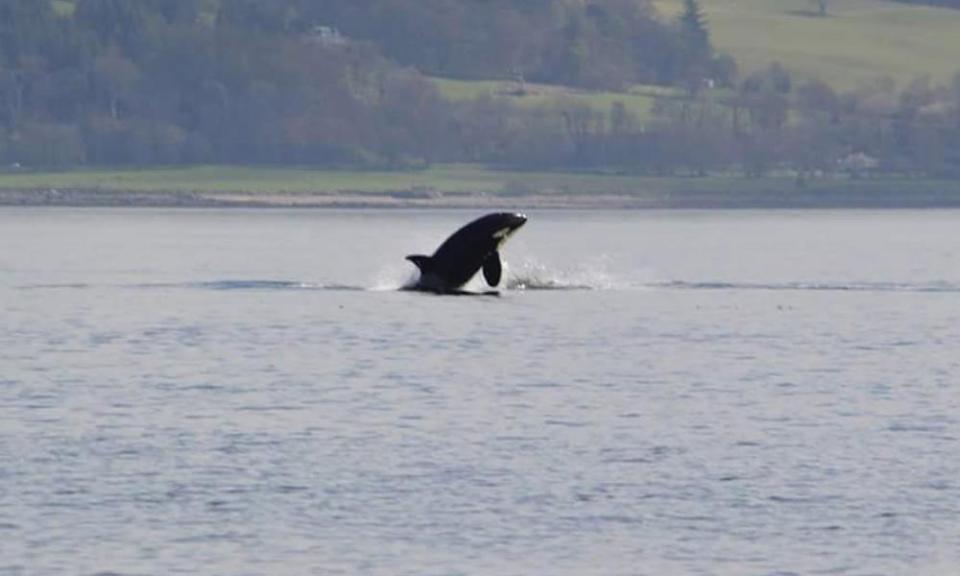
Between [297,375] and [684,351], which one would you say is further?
[684,351]

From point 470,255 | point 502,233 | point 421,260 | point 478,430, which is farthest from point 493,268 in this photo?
point 478,430

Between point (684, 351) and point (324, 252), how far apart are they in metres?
66.6

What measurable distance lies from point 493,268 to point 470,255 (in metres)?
0.88

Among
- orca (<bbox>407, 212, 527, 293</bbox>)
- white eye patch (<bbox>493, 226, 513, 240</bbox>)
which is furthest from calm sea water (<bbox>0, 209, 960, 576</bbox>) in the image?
white eye patch (<bbox>493, 226, 513, 240</bbox>)

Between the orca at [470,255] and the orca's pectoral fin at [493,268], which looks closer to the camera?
the orca at [470,255]

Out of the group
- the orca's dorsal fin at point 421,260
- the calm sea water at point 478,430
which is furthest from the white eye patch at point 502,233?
the orca's dorsal fin at point 421,260

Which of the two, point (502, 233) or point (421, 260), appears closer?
point (502, 233)

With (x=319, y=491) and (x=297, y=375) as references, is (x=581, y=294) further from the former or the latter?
(x=319, y=491)

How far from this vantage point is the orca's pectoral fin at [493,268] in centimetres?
7856

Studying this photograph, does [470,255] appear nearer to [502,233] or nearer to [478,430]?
[502,233]

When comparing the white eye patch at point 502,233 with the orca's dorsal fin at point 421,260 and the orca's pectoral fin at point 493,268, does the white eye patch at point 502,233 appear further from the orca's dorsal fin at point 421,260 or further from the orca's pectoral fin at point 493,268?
the orca's dorsal fin at point 421,260

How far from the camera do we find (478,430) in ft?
168

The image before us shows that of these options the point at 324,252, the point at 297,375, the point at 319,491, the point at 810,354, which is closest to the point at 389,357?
the point at 297,375

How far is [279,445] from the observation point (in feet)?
161
